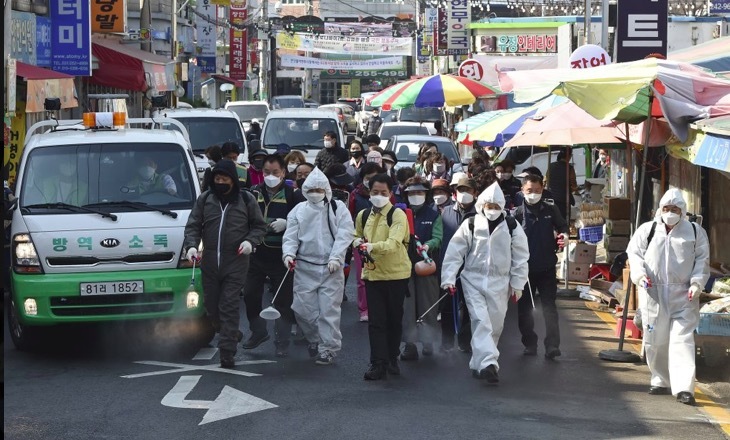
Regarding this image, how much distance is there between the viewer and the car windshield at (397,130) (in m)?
34.5

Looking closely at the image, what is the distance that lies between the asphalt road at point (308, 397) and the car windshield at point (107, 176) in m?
1.25

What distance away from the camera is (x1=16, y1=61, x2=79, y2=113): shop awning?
19.6 meters

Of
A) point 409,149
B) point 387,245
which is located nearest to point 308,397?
point 387,245

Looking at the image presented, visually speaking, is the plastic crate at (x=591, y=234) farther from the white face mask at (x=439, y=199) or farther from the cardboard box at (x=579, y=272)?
the white face mask at (x=439, y=199)

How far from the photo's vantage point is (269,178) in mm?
11344

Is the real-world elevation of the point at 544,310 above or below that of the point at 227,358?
above

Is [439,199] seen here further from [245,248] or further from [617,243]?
[617,243]

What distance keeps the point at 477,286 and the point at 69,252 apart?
3.39 metres

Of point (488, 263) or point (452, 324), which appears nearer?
point (488, 263)

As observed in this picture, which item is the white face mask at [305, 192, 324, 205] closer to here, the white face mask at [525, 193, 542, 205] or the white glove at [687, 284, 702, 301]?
the white face mask at [525, 193, 542, 205]

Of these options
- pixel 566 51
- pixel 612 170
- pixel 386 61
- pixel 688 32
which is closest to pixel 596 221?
pixel 612 170

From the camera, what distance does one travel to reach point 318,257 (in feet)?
34.3

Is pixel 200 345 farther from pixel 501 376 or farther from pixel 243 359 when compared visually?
pixel 501 376

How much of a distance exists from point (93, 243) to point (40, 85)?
11.4 m
